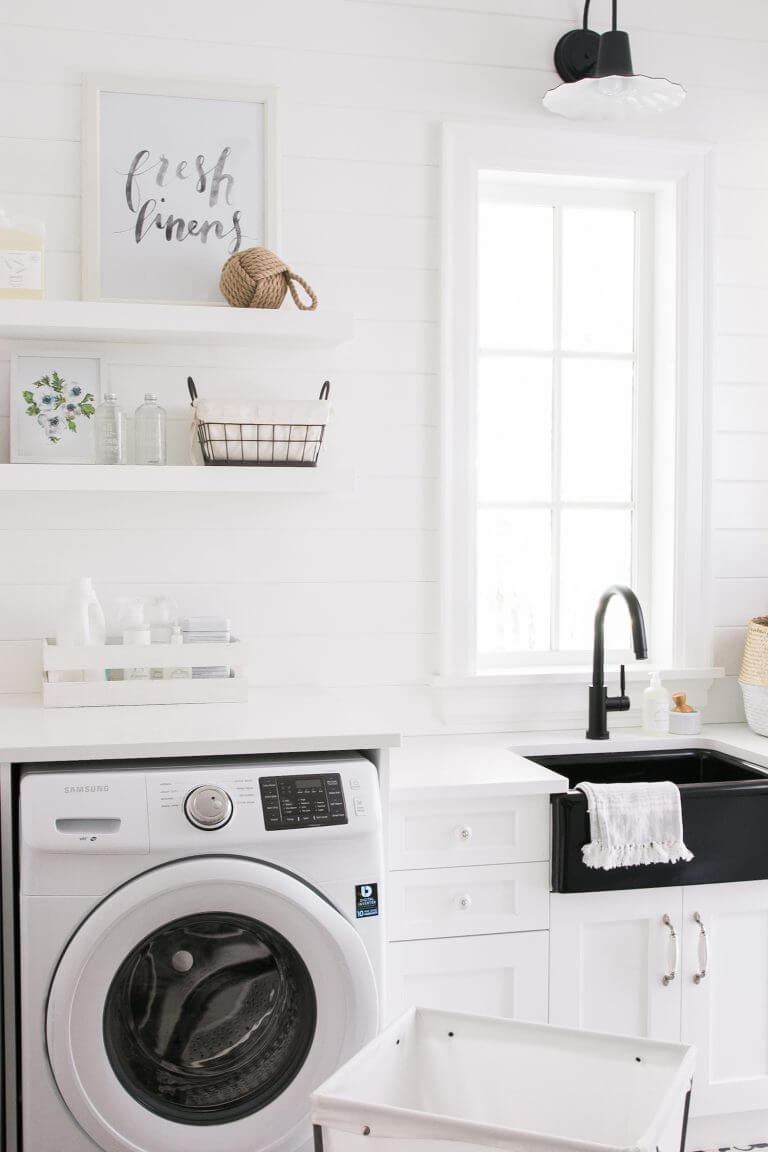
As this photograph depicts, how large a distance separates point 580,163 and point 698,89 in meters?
0.38

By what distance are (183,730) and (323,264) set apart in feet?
3.89

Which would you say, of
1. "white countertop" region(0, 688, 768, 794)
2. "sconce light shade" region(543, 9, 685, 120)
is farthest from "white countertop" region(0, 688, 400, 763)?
"sconce light shade" region(543, 9, 685, 120)

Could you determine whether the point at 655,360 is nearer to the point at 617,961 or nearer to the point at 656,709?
the point at 656,709

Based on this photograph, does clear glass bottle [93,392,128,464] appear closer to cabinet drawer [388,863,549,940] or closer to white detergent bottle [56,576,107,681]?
white detergent bottle [56,576,107,681]

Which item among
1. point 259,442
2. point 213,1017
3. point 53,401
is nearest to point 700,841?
point 213,1017

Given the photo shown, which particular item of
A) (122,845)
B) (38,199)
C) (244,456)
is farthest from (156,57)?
(122,845)

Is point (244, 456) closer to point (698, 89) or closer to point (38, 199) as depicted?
point (38, 199)

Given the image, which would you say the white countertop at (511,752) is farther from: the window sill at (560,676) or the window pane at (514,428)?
the window pane at (514,428)

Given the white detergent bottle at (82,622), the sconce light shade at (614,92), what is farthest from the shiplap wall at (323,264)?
the sconce light shade at (614,92)

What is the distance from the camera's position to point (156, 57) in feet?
8.02

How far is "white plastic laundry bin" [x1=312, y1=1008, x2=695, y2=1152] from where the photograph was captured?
4.27ft

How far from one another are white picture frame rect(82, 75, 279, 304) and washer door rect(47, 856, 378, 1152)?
1.35 m

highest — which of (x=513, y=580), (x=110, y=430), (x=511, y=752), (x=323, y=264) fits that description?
(x=323, y=264)

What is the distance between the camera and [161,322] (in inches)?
89.1
